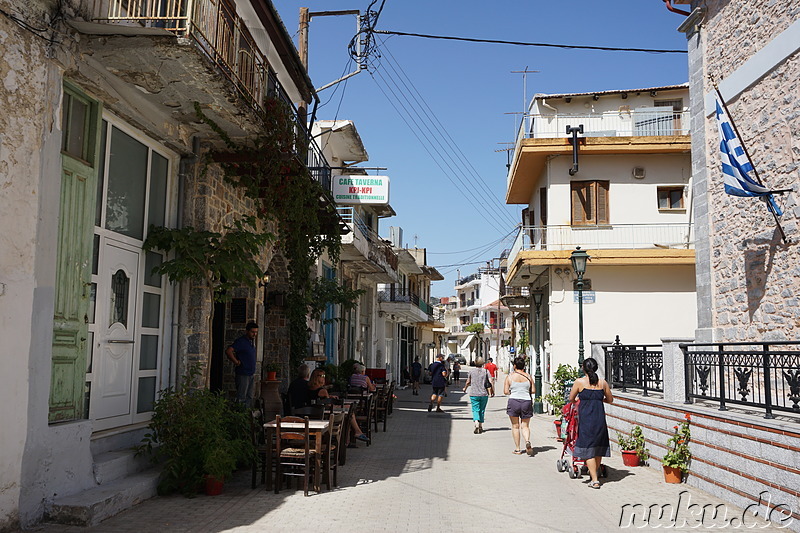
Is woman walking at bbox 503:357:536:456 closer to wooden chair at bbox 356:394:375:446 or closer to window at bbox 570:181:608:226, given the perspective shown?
wooden chair at bbox 356:394:375:446

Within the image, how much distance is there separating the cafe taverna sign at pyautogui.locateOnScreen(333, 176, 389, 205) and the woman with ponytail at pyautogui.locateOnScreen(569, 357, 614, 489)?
411 inches

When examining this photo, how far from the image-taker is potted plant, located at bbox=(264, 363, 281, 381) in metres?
12.8

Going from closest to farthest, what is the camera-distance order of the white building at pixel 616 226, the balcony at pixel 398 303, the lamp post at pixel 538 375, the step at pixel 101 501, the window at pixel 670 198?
the step at pixel 101 501, the lamp post at pixel 538 375, the white building at pixel 616 226, the window at pixel 670 198, the balcony at pixel 398 303

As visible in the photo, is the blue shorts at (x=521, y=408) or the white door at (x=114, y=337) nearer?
the white door at (x=114, y=337)

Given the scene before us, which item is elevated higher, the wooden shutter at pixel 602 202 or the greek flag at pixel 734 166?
the wooden shutter at pixel 602 202

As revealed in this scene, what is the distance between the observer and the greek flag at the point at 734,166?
1120 centimetres

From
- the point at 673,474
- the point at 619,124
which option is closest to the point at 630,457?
the point at 673,474

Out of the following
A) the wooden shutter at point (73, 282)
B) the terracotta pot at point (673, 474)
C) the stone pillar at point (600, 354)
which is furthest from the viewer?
the stone pillar at point (600, 354)

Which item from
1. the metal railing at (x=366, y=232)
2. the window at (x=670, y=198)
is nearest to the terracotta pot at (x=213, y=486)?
the metal railing at (x=366, y=232)

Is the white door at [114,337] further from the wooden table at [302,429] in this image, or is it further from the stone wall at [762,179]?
the stone wall at [762,179]

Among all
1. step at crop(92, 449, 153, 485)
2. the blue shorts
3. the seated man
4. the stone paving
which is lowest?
the stone paving

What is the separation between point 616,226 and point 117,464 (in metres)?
16.4

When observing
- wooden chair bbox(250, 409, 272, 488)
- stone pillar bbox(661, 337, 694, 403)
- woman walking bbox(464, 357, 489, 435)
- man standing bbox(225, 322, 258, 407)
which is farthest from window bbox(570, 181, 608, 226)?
wooden chair bbox(250, 409, 272, 488)

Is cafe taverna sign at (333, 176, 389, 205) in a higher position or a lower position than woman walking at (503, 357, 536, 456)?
higher
